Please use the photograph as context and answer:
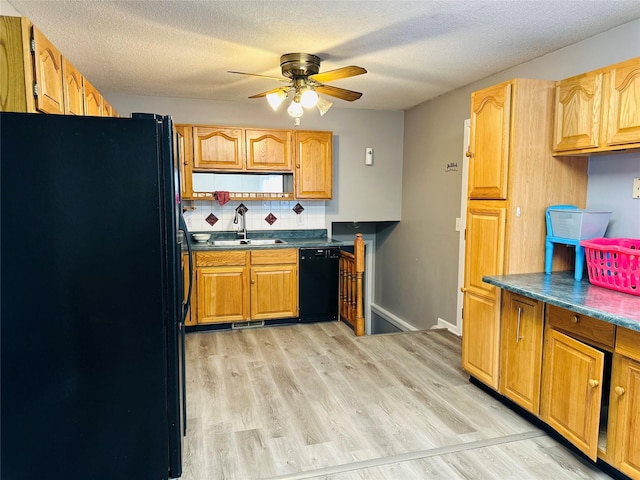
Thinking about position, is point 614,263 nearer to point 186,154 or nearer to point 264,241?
point 264,241

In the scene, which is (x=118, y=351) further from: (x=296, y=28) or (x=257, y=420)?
(x=296, y=28)

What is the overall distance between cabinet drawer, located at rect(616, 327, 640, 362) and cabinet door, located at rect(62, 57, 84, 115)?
9.68 ft

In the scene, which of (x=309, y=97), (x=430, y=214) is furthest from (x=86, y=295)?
(x=430, y=214)

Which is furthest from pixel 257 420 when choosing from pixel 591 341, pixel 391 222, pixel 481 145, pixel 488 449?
pixel 391 222

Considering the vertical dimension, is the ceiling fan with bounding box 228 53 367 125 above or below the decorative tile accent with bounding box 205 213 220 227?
above

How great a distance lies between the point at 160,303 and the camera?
1.88 m

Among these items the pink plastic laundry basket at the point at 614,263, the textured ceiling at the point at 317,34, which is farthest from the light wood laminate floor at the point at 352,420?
the textured ceiling at the point at 317,34

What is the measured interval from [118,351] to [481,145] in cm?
250

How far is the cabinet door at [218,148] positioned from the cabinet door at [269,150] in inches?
3.9

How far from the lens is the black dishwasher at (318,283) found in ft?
14.9

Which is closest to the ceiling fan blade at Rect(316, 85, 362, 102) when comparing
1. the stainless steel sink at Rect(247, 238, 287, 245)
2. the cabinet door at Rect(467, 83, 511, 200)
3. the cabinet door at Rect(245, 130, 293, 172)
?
the cabinet door at Rect(467, 83, 511, 200)

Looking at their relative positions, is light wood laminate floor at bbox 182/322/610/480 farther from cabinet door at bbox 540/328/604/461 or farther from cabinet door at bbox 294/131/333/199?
cabinet door at bbox 294/131/333/199

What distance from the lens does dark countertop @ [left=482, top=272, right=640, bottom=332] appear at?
1.87 metres

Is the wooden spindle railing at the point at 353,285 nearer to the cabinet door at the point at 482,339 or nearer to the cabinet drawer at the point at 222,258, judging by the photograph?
the cabinet drawer at the point at 222,258
